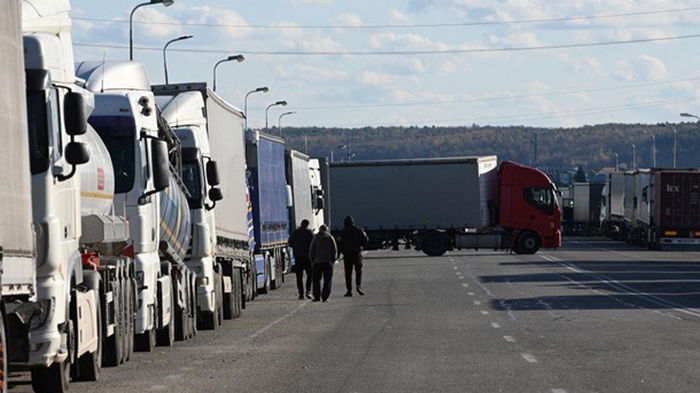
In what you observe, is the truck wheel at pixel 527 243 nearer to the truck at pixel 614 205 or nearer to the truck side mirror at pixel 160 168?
the truck at pixel 614 205

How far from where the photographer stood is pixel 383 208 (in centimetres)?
6725

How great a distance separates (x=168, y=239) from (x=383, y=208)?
45.2m

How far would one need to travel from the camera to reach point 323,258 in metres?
33.6

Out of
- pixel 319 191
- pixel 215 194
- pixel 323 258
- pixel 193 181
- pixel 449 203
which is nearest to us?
pixel 193 181

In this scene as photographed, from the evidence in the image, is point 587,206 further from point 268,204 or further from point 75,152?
point 75,152

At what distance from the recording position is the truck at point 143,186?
19.7 m

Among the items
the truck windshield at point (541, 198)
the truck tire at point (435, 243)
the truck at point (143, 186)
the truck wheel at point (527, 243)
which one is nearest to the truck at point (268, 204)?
the truck at point (143, 186)

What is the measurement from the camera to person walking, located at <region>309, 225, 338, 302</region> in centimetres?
3362

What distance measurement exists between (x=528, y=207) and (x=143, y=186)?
4560cm

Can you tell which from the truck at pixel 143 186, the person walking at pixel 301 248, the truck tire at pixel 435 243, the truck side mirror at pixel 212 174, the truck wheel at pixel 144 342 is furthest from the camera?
the truck tire at pixel 435 243

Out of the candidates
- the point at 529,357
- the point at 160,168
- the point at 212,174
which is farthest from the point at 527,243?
the point at 160,168

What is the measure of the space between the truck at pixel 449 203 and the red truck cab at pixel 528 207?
4 centimetres

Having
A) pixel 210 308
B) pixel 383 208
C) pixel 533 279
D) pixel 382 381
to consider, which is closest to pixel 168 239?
pixel 210 308

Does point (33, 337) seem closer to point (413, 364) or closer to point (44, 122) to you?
point (44, 122)
